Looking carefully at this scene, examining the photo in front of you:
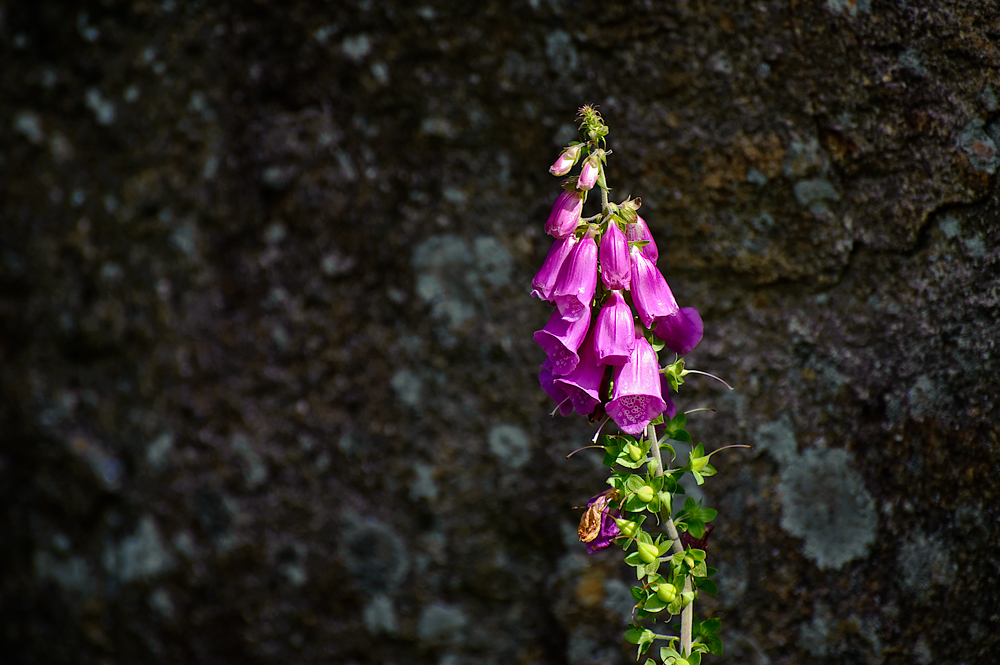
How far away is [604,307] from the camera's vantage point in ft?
1.88

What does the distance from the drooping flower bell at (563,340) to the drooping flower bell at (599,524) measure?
12cm

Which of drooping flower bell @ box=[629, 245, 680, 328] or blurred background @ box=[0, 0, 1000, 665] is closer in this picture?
drooping flower bell @ box=[629, 245, 680, 328]

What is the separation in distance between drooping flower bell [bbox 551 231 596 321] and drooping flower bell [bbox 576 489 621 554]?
0.17 metres

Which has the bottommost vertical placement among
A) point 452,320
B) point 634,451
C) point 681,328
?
point 634,451

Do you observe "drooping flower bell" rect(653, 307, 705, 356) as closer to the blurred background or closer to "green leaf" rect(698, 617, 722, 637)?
"green leaf" rect(698, 617, 722, 637)

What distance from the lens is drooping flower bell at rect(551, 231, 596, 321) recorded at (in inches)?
22.1

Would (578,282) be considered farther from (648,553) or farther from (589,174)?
(648,553)

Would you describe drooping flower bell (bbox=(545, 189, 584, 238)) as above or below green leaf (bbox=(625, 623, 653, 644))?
above

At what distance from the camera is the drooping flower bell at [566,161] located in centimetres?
55

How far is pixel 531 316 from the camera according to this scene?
102 cm

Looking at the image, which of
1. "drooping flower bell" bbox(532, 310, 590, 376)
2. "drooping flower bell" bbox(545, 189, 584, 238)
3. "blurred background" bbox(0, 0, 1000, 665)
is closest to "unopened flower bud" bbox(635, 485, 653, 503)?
"drooping flower bell" bbox(532, 310, 590, 376)

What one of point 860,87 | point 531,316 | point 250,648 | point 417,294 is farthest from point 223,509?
point 860,87

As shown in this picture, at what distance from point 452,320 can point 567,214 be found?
50 centimetres

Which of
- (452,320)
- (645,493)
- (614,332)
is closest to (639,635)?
(645,493)
